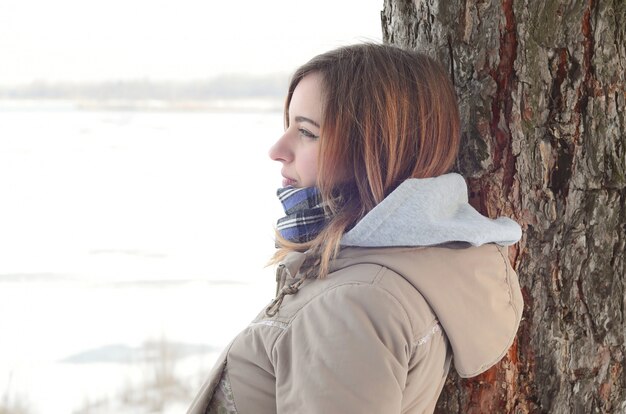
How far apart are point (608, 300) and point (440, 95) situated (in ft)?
1.80

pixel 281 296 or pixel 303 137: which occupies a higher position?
→ pixel 303 137

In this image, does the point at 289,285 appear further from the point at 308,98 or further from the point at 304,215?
the point at 308,98

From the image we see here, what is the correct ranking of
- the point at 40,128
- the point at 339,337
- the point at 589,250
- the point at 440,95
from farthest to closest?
the point at 40,128 < the point at 589,250 < the point at 440,95 < the point at 339,337

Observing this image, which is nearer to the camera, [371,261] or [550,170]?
[371,261]

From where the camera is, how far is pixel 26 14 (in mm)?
3951

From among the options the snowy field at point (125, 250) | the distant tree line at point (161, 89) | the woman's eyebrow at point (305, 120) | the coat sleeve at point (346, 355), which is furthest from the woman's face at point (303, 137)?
the distant tree line at point (161, 89)

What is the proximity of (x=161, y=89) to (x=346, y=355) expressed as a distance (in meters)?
3.26

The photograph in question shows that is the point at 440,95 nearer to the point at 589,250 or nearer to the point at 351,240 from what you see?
the point at 351,240

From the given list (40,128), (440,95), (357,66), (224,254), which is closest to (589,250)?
(440,95)

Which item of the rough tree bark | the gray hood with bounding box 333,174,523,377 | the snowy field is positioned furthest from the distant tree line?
the gray hood with bounding box 333,174,523,377

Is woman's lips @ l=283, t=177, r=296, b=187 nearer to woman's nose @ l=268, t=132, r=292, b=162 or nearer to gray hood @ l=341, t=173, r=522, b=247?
woman's nose @ l=268, t=132, r=292, b=162

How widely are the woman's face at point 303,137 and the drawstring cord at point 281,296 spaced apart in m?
0.20

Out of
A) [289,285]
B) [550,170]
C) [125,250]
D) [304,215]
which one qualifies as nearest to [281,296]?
[289,285]

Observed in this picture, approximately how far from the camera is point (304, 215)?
1.33 meters
